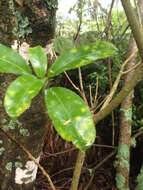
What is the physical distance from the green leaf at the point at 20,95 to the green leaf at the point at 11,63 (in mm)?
45

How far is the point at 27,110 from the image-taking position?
79 centimetres

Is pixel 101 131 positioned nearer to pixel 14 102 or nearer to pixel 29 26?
pixel 29 26

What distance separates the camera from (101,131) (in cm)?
200

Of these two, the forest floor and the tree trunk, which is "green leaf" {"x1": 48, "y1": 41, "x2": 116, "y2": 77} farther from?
the forest floor

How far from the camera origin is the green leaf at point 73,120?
308 mm

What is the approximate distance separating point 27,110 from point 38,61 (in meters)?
0.44

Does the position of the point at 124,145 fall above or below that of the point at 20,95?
below

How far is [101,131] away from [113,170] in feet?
1.37

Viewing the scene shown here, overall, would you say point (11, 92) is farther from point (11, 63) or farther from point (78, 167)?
point (78, 167)

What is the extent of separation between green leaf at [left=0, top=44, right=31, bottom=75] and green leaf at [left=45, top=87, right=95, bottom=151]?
0.29ft

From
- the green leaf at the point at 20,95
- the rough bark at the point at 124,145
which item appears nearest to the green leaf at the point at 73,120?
the green leaf at the point at 20,95

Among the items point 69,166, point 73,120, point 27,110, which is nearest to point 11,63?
point 73,120

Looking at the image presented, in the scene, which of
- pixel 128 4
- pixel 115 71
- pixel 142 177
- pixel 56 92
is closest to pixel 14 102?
pixel 56 92

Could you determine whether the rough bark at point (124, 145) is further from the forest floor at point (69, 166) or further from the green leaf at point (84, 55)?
the green leaf at point (84, 55)
